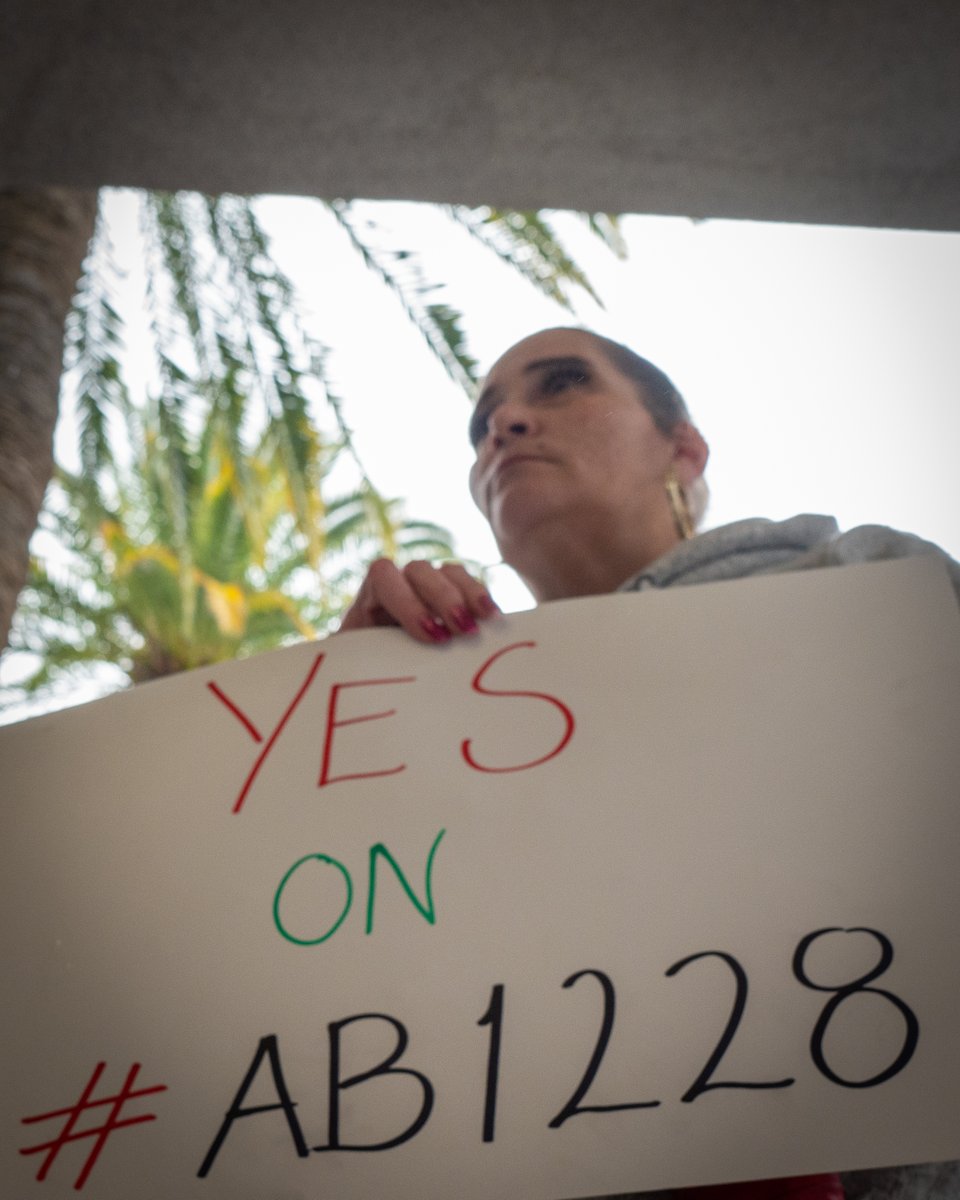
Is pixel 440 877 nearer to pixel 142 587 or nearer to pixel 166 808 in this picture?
pixel 166 808

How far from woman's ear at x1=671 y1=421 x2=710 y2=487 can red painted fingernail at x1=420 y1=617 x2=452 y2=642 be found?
606mm

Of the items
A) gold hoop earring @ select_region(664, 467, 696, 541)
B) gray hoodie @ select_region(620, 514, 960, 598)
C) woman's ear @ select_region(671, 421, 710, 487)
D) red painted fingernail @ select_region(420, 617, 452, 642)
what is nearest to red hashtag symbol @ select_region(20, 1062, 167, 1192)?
red painted fingernail @ select_region(420, 617, 452, 642)

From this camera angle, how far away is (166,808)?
1.09 m

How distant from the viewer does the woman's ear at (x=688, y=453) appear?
1671 millimetres

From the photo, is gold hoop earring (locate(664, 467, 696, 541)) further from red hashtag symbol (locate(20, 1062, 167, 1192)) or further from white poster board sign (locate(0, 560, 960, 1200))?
red hashtag symbol (locate(20, 1062, 167, 1192))

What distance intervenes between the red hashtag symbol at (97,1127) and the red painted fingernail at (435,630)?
445mm

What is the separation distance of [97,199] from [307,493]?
103 centimetres

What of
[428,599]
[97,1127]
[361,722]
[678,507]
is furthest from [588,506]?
[97,1127]

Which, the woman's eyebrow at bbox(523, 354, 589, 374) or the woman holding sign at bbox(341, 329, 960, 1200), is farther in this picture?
the woman's eyebrow at bbox(523, 354, 589, 374)

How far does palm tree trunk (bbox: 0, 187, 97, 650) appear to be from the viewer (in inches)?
99.7

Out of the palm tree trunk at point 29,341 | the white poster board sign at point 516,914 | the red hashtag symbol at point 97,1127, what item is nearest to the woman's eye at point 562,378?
the white poster board sign at point 516,914

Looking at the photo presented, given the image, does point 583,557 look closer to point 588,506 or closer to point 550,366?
point 588,506

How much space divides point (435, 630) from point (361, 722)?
0.11 m

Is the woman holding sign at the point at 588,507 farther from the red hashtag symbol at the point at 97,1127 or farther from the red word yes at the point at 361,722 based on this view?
the red hashtag symbol at the point at 97,1127
